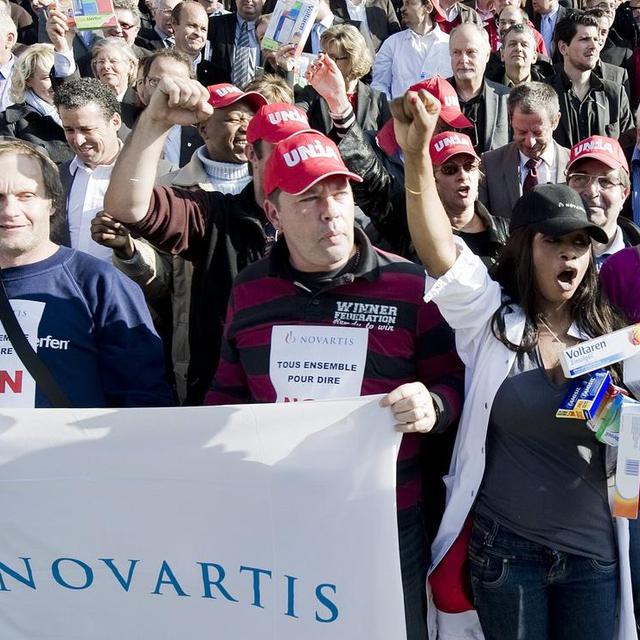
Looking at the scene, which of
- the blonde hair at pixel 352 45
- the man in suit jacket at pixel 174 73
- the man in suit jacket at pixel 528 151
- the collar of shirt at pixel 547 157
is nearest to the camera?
the man in suit jacket at pixel 528 151

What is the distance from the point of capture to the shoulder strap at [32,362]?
279cm

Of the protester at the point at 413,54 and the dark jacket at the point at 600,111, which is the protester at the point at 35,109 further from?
the dark jacket at the point at 600,111

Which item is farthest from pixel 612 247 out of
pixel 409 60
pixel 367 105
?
pixel 409 60

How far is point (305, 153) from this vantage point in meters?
2.77

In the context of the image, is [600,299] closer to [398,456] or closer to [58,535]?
[398,456]

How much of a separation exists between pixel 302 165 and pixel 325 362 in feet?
1.81

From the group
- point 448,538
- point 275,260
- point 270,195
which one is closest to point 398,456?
point 448,538

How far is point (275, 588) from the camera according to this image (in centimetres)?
266

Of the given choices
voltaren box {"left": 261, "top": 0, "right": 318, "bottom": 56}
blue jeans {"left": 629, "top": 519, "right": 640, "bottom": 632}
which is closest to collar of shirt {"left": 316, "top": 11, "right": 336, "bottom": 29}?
voltaren box {"left": 261, "top": 0, "right": 318, "bottom": 56}

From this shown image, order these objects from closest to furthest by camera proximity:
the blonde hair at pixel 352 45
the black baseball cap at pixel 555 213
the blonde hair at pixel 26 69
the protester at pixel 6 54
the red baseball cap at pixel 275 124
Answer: the black baseball cap at pixel 555 213
the red baseball cap at pixel 275 124
the blonde hair at pixel 352 45
the blonde hair at pixel 26 69
the protester at pixel 6 54

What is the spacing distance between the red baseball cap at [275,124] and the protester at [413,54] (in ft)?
13.1

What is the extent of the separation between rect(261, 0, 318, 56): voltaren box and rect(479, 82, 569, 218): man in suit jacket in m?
1.29

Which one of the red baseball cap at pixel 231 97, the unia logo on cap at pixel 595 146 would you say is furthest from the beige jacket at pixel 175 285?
the unia logo on cap at pixel 595 146

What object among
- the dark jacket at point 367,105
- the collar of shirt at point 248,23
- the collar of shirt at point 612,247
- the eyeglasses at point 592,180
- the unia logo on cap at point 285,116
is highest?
the unia logo on cap at point 285,116
